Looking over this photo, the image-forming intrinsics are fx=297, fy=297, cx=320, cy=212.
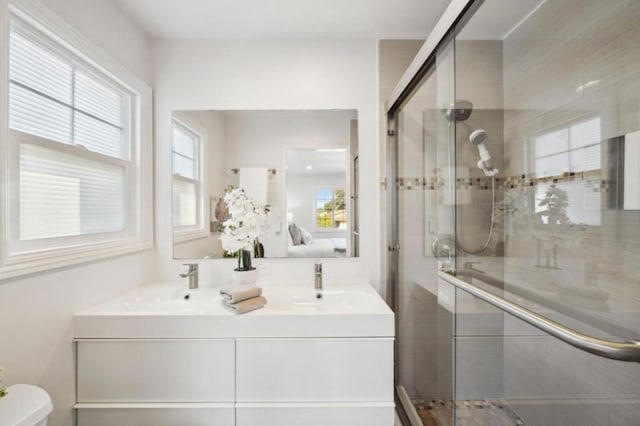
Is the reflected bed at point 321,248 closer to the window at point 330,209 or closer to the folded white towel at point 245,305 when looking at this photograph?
the window at point 330,209

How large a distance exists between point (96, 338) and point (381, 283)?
1.56 meters

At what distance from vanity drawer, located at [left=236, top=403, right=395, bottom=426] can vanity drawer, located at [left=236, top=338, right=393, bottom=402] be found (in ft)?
0.09

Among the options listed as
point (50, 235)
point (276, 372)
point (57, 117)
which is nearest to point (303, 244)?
point (276, 372)

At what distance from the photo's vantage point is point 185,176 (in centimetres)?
199

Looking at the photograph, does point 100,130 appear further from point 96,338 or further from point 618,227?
point 618,227

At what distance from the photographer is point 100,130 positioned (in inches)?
63.9

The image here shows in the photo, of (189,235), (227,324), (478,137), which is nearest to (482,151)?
(478,137)

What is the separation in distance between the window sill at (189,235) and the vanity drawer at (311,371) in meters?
0.85

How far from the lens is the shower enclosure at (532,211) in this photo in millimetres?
707

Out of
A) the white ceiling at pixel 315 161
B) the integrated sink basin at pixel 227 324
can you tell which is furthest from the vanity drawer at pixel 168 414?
the white ceiling at pixel 315 161

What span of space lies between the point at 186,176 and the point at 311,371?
1.44m

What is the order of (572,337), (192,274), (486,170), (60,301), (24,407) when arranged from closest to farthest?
(572,337), (24,407), (486,170), (60,301), (192,274)

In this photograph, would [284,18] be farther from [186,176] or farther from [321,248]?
[321,248]

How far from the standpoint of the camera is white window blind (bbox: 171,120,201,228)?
1979 mm
